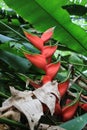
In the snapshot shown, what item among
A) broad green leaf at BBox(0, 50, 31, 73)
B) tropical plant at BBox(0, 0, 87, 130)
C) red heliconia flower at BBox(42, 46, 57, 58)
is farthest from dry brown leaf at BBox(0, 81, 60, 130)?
broad green leaf at BBox(0, 50, 31, 73)

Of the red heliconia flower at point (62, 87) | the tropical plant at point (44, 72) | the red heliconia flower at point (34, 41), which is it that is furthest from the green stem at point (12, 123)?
the red heliconia flower at point (34, 41)

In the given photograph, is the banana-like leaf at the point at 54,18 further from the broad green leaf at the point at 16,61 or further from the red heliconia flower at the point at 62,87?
the red heliconia flower at the point at 62,87

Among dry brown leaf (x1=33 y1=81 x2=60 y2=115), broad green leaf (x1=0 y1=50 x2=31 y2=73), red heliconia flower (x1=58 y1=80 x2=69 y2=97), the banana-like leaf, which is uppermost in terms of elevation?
dry brown leaf (x1=33 y1=81 x2=60 y2=115)

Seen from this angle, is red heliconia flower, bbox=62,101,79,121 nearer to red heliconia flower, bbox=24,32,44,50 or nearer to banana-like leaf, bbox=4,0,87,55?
red heliconia flower, bbox=24,32,44,50

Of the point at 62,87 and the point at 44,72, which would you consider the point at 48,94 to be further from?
the point at 44,72

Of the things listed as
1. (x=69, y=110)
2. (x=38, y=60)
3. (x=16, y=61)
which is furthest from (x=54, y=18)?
(x=69, y=110)

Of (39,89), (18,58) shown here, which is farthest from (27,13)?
(39,89)

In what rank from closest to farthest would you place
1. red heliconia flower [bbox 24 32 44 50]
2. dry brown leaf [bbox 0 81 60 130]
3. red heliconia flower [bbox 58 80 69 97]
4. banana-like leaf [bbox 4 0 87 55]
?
dry brown leaf [bbox 0 81 60 130]
red heliconia flower [bbox 58 80 69 97]
red heliconia flower [bbox 24 32 44 50]
banana-like leaf [bbox 4 0 87 55]

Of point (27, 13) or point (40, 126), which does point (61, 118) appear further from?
point (27, 13)
